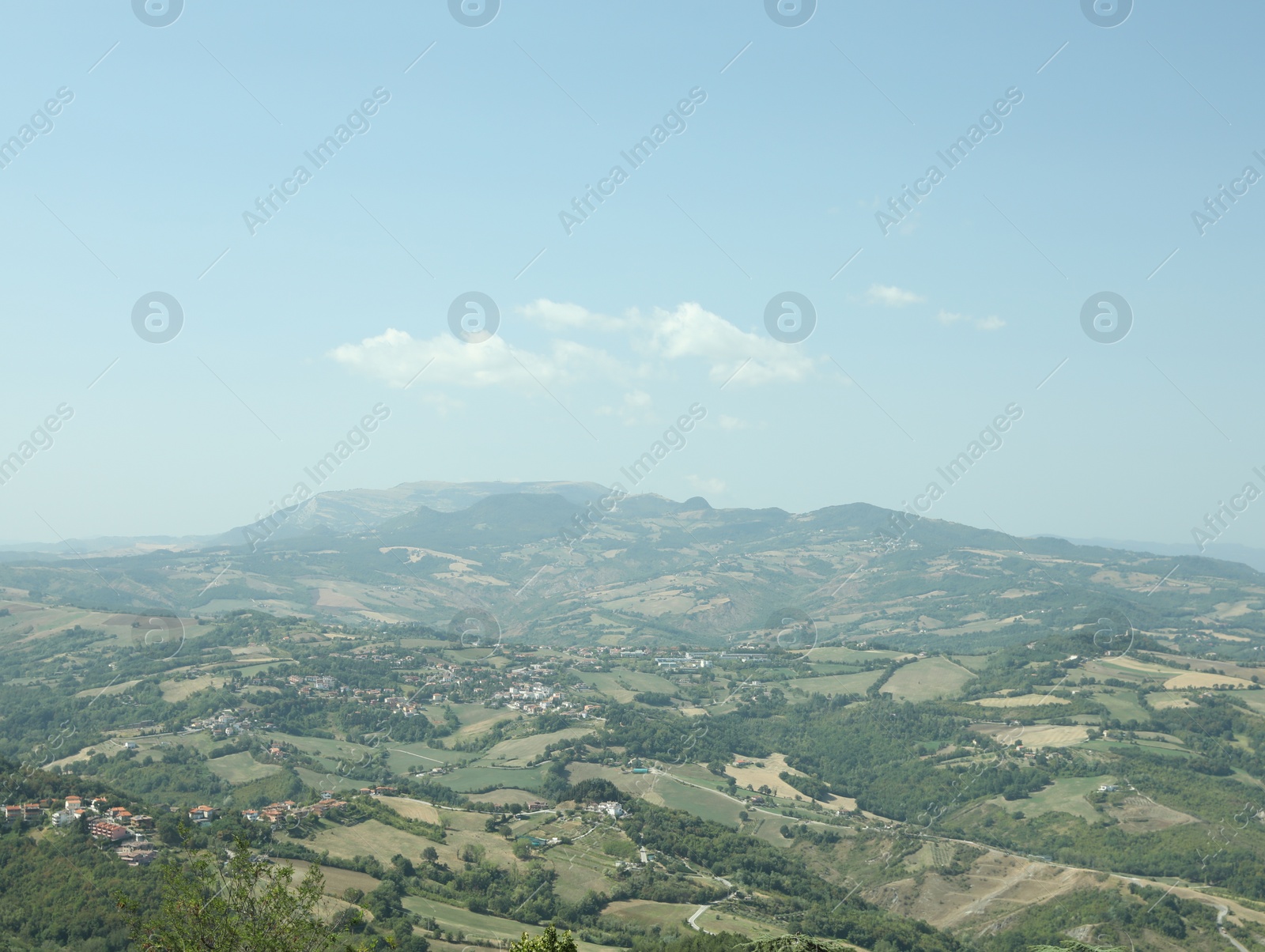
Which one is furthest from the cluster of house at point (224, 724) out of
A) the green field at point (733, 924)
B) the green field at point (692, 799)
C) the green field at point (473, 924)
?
the green field at point (733, 924)

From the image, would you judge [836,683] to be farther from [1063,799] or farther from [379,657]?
[379,657]

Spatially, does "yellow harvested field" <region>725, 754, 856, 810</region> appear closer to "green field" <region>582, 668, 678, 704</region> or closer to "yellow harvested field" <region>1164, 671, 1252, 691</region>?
"green field" <region>582, 668, 678, 704</region>

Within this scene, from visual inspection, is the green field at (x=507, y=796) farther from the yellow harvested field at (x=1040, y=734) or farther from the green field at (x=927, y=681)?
the green field at (x=927, y=681)

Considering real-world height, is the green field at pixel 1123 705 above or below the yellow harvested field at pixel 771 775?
above

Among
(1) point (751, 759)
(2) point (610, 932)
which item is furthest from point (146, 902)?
(1) point (751, 759)

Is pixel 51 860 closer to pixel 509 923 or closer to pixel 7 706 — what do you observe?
pixel 509 923
